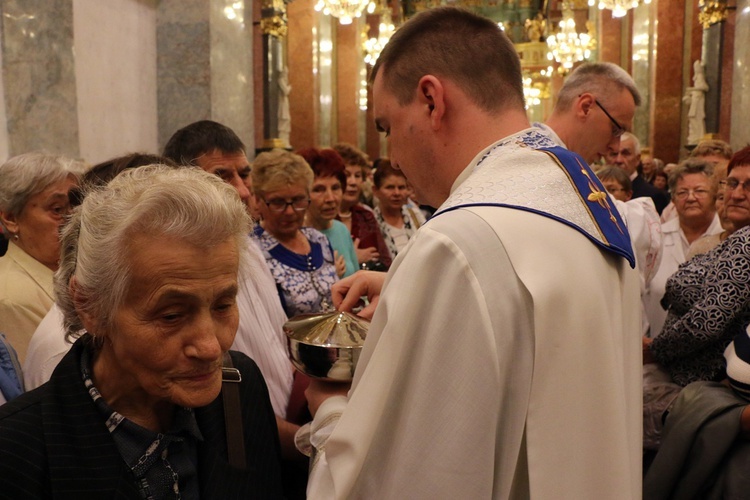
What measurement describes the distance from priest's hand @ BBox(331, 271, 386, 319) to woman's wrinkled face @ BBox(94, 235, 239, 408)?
69 cm

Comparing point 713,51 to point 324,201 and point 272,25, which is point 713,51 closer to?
point 272,25

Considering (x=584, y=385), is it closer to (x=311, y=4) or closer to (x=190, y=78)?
(x=190, y=78)

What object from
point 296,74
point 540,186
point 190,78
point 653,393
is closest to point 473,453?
point 540,186

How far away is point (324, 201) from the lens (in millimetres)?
4887

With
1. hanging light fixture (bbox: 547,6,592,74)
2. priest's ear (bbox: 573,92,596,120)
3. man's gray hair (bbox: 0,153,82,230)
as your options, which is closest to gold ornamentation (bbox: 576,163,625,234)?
priest's ear (bbox: 573,92,596,120)

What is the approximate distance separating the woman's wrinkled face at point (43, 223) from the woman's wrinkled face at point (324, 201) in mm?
2033

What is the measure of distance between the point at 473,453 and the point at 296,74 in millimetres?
15558

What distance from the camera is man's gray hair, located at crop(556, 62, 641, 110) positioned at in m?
3.41

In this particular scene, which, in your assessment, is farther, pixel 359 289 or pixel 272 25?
pixel 272 25

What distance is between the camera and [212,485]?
1.67m

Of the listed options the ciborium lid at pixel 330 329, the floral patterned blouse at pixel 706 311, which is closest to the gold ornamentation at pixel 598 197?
the ciborium lid at pixel 330 329

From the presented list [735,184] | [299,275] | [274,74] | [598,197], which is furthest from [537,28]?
[598,197]

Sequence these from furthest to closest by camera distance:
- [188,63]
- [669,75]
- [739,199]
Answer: [669,75] < [188,63] < [739,199]

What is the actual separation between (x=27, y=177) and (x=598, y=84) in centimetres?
256
